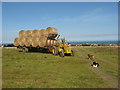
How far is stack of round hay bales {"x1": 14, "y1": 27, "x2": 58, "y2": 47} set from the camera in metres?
30.9

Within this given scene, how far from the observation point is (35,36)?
108 ft

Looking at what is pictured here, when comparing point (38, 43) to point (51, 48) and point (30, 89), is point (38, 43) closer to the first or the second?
point (51, 48)

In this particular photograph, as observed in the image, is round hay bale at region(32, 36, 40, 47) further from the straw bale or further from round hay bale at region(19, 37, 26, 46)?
round hay bale at region(19, 37, 26, 46)

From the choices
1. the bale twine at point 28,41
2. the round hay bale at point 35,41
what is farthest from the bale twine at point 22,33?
the round hay bale at point 35,41

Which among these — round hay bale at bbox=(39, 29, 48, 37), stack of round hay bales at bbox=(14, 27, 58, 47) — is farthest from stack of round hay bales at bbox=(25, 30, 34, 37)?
round hay bale at bbox=(39, 29, 48, 37)

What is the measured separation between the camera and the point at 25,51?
3459cm

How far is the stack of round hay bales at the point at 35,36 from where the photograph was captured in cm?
3089

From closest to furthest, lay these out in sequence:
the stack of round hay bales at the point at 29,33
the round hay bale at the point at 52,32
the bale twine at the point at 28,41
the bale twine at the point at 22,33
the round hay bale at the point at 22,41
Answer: the round hay bale at the point at 52,32, the bale twine at the point at 28,41, the stack of round hay bales at the point at 29,33, the round hay bale at the point at 22,41, the bale twine at the point at 22,33

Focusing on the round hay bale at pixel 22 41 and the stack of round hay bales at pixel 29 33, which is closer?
the stack of round hay bales at pixel 29 33

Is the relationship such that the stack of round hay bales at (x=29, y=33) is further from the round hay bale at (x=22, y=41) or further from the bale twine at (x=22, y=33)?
the round hay bale at (x=22, y=41)

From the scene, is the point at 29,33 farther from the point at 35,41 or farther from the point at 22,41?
the point at 35,41

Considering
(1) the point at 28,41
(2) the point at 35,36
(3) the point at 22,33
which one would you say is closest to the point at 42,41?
(2) the point at 35,36

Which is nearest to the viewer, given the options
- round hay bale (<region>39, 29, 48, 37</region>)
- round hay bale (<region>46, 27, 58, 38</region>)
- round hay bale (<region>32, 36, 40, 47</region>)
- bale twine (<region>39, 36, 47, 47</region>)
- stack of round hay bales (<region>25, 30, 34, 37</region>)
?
bale twine (<region>39, 36, 47, 47</region>)

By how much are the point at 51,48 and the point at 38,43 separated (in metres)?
3.44
